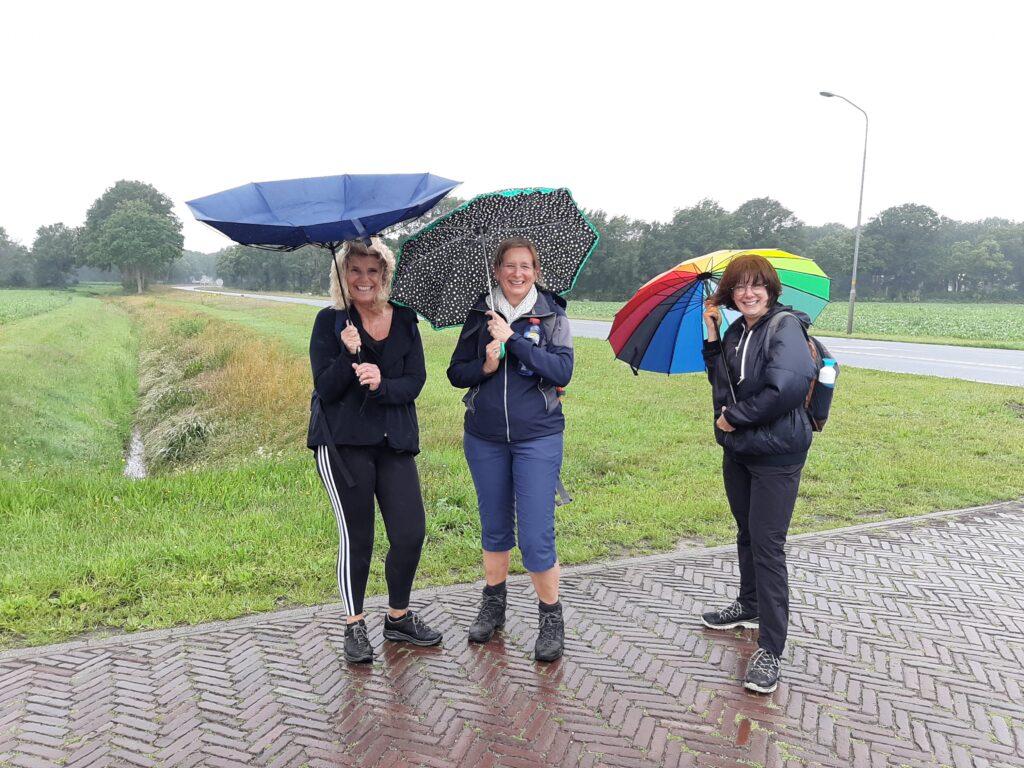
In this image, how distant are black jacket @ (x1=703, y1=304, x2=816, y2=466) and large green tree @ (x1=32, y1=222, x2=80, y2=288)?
9501cm

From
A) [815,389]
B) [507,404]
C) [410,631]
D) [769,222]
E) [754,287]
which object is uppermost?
[769,222]

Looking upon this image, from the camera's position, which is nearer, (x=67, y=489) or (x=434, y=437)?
(x=67, y=489)

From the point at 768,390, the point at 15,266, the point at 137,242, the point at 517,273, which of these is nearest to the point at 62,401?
the point at 517,273

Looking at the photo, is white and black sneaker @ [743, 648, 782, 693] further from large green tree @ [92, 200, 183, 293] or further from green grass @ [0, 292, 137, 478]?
large green tree @ [92, 200, 183, 293]

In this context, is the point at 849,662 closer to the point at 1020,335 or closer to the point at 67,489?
the point at 67,489

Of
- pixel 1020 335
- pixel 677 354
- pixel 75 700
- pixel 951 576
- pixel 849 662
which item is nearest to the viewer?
pixel 75 700

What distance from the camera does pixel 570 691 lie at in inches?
122

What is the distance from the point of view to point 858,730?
2803 millimetres

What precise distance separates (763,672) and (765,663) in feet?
0.15

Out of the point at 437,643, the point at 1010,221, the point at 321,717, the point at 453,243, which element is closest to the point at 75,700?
the point at 321,717

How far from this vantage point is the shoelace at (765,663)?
10.1 feet

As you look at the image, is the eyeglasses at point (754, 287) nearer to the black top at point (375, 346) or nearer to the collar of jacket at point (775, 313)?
the collar of jacket at point (775, 313)

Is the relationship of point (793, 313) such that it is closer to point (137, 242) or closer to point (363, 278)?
point (363, 278)

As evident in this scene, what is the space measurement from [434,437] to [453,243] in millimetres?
5524
